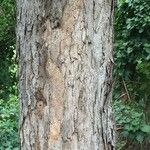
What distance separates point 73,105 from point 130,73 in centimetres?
346

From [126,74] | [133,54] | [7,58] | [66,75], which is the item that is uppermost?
[7,58]

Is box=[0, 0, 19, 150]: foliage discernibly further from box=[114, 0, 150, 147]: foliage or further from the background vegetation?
box=[114, 0, 150, 147]: foliage

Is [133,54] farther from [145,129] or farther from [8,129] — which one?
[8,129]

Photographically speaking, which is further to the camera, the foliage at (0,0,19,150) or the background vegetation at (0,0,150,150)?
the foliage at (0,0,19,150)

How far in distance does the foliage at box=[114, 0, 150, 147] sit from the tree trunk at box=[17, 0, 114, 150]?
2.56 meters

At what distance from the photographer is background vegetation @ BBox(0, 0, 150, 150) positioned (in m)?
4.00

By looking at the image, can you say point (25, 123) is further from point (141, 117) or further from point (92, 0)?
point (141, 117)

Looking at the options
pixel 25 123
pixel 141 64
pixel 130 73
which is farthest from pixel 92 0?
pixel 130 73

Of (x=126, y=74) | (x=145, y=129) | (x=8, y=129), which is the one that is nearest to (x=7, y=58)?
(x=126, y=74)

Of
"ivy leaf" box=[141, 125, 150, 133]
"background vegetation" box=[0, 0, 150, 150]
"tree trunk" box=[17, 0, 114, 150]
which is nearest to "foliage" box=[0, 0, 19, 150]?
"background vegetation" box=[0, 0, 150, 150]

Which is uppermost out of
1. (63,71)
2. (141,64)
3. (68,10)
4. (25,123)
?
(141,64)

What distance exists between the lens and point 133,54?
17.4 ft

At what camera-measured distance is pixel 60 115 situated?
200 cm

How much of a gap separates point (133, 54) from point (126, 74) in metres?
0.27
